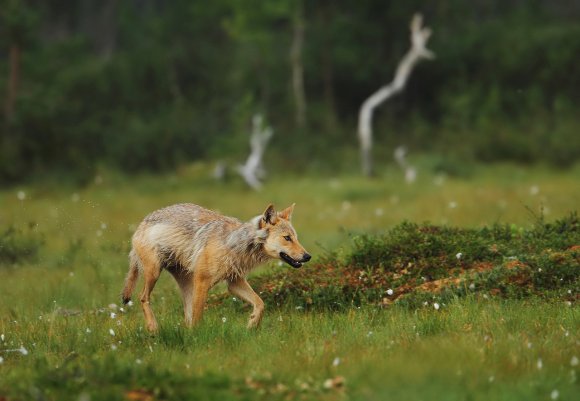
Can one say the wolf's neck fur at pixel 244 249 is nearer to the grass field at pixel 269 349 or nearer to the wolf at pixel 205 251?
the wolf at pixel 205 251

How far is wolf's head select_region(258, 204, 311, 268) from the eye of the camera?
9.22 metres

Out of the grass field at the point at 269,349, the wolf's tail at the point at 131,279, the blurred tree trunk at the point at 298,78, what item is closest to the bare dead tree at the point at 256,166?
the blurred tree trunk at the point at 298,78

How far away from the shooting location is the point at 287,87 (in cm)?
4222

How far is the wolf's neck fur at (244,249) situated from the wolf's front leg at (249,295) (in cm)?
10

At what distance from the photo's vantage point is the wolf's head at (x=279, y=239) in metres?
9.22

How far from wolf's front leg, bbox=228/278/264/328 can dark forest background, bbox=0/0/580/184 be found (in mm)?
22499

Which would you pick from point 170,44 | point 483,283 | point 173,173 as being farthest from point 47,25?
point 483,283

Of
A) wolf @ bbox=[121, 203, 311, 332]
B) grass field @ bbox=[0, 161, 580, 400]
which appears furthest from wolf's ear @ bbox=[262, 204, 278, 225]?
grass field @ bbox=[0, 161, 580, 400]

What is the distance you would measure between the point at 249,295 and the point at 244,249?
56cm

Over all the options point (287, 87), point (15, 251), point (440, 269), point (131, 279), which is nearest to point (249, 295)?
point (131, 279)

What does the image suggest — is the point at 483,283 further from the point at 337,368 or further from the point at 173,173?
the point at 173,173

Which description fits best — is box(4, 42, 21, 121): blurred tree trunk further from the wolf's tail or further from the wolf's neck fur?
the wolf's neck fur

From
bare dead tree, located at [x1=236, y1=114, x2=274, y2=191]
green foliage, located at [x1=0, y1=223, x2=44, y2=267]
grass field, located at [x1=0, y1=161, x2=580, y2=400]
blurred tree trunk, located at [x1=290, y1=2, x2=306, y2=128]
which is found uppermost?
blurred tree trunk, located at [x1=290, y1=2, x2=306, y2=128]

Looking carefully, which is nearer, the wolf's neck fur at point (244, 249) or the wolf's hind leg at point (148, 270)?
the wolf's neck fur at point (244, 249)
